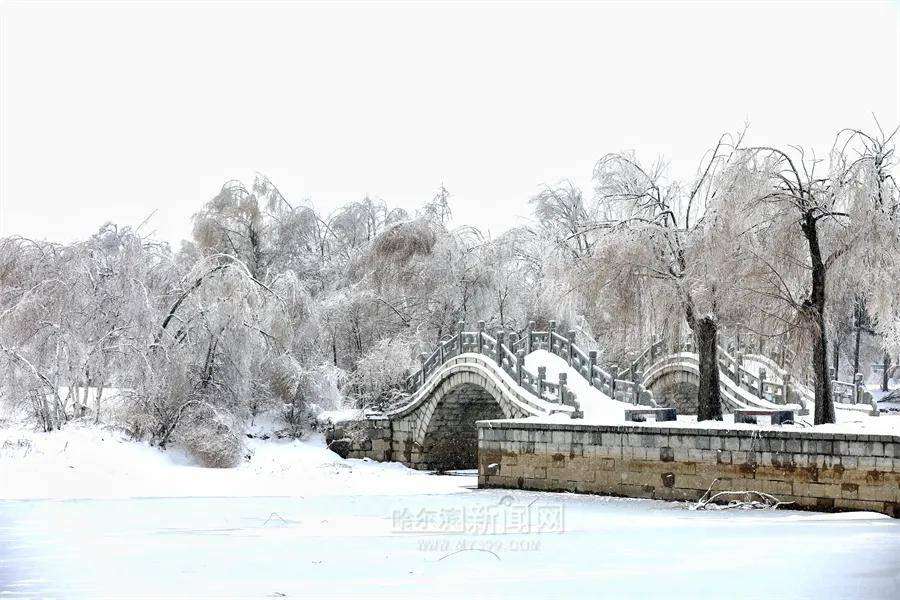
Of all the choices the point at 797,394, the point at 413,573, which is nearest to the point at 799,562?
the point at 413,573

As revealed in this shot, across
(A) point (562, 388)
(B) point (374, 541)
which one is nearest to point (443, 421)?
(A) point (562, 388)

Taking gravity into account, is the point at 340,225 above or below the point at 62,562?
above

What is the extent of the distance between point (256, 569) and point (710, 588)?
4.53m

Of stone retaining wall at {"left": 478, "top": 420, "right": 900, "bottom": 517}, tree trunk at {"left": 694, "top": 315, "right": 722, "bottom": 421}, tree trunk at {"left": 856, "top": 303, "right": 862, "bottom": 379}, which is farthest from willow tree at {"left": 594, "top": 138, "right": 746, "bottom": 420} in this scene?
tree trunk at {"left": 856, "top": 303, "right": 862, "bottom": 379}

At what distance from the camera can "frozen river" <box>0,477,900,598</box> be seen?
10836 mm

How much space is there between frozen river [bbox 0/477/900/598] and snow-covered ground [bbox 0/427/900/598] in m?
0.03

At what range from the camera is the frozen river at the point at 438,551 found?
1084 centimetres

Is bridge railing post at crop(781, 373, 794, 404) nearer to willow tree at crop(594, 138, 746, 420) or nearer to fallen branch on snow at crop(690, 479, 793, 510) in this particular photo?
willow tree at crop(594, 138, 746, 420)

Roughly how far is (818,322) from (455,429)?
1397 centimetres

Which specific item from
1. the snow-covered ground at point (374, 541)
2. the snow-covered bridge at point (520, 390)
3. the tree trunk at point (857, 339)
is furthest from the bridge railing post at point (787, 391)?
the tree trunk at point (857, 339)

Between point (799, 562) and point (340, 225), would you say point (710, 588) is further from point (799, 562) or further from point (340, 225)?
point (340, 225)

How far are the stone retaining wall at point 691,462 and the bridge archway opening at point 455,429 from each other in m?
8.58

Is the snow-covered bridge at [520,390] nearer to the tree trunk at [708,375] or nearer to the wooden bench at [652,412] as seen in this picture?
the wooden bench at [652,412]

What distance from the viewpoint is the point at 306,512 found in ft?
58.5
